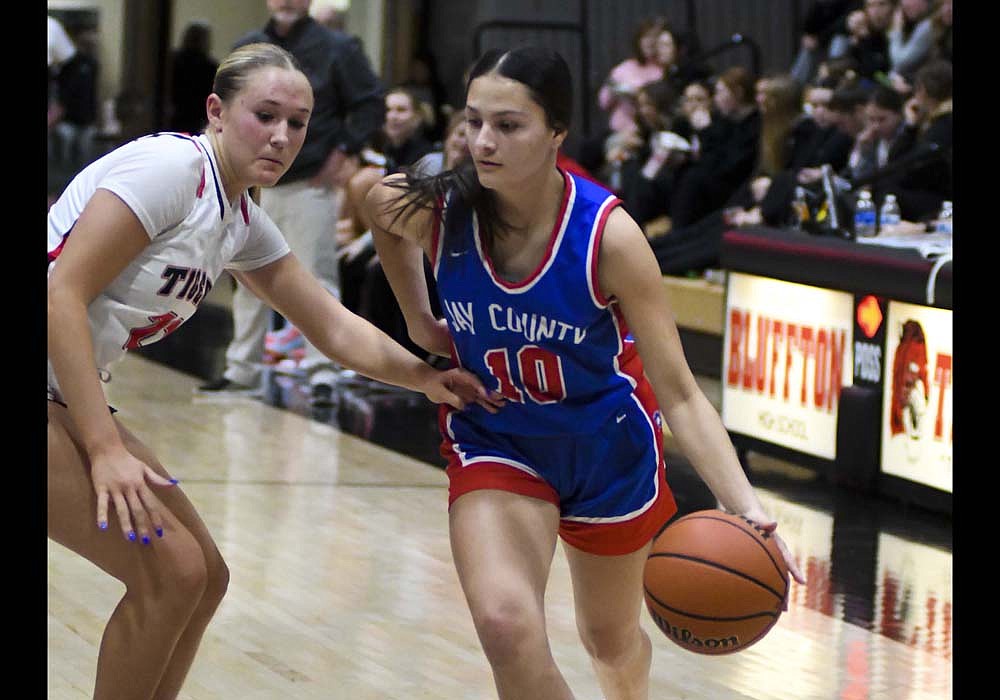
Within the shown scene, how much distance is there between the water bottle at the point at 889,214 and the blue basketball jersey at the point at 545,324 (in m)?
4.27

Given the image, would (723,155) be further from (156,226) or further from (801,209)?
(156,226)

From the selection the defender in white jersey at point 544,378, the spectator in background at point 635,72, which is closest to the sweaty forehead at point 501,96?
the defender in white jersey at point 544,378

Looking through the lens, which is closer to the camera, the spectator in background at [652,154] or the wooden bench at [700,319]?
the wooden bench at [700,319]

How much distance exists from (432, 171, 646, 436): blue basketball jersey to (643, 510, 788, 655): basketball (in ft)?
1.08

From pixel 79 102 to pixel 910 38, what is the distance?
10.5 metres

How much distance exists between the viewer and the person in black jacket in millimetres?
8039

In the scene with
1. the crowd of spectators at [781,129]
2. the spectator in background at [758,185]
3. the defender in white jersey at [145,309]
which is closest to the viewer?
the defender in white jersey at [145,309]

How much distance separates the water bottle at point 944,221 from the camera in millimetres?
6973

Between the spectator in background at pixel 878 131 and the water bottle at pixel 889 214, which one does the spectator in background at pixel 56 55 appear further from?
the water bottle at pixel 889 214

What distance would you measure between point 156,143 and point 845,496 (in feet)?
13.6

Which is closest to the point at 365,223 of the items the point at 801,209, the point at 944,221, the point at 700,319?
the point at 700,319

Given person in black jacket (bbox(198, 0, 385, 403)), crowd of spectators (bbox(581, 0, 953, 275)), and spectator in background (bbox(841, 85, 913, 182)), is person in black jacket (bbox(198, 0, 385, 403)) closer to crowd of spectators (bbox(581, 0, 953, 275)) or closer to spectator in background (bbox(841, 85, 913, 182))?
crowd of spectators (bbox(581, 0, 953, 275))

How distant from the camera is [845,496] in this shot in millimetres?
6504
